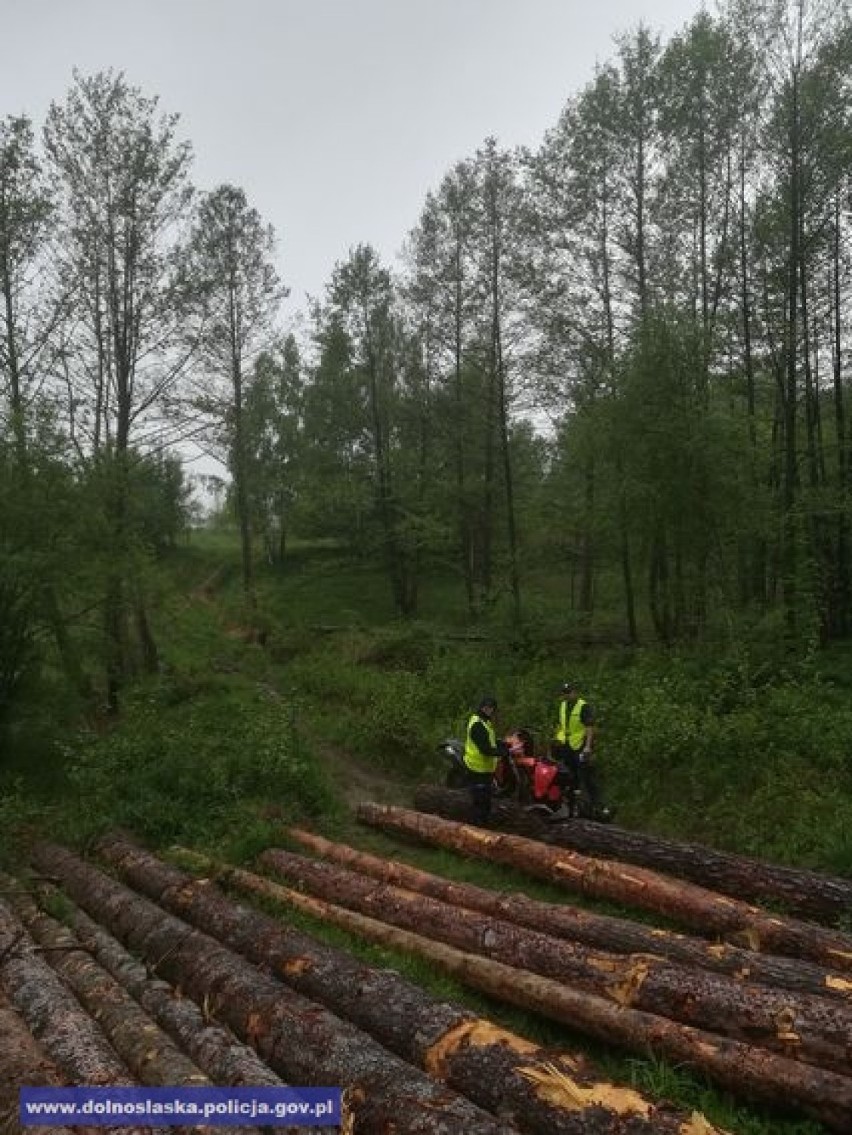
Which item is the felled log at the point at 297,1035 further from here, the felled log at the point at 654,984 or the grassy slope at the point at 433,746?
the felled log at the point at 654,984

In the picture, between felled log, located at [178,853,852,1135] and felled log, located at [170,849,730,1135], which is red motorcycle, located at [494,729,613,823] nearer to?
felled log, located at [178,853,852,1135]

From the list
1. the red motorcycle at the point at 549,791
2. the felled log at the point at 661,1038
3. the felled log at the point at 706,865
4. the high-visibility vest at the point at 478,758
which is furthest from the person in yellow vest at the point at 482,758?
the felled log at the point at 661,1038

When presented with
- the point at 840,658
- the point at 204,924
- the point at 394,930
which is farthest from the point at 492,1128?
the point at 840,658

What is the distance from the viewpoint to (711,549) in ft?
58.1

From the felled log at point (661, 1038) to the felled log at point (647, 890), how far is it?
1.89m

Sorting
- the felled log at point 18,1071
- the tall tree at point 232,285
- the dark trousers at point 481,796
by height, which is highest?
the tall tree at point 232,285

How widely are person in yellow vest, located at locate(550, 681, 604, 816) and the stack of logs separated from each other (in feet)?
4.44

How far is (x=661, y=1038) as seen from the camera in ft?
20.5

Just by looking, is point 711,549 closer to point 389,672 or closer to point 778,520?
point 778,520

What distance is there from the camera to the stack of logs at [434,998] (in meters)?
5.62

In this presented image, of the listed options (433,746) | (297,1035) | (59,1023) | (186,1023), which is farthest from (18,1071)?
(433,746)

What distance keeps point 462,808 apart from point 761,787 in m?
4.44

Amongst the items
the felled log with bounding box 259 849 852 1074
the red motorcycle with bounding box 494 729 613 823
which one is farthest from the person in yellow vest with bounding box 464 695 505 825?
the felled log with bounding box 259 849 852 1074

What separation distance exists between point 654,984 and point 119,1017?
4.49 m
